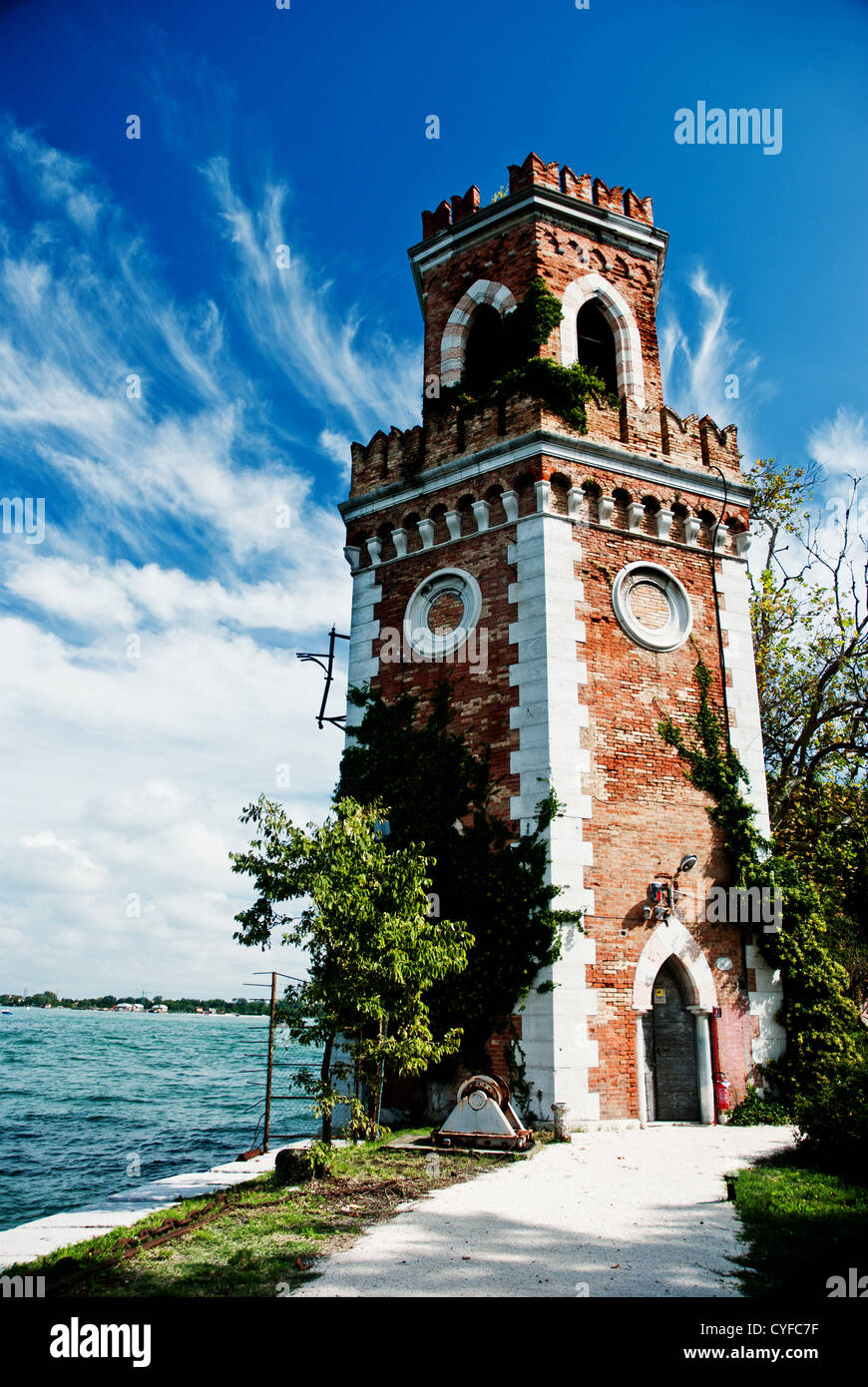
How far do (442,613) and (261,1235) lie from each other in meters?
10.4

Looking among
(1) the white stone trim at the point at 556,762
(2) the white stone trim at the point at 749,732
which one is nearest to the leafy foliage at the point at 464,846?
(1) the white stone trim at the point at 556,762

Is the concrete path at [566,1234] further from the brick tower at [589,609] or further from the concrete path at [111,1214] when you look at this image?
the concrete path at [111,1214]

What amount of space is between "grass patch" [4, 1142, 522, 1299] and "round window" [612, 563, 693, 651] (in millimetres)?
8465

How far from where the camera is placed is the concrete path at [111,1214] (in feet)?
25.7

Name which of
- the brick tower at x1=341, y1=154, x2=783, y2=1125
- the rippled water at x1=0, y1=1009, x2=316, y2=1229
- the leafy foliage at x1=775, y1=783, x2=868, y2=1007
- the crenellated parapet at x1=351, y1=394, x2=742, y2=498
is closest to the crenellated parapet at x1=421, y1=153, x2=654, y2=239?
the brick tower at x1=341, y1=154, x2=783, y2=1125

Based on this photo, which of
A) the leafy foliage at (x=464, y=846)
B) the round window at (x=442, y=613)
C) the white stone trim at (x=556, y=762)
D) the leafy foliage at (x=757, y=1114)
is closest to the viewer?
the white stone trim at (x=556, y=762)

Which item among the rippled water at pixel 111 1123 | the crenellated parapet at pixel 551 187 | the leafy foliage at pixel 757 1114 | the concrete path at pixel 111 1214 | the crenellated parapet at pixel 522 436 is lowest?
the rippled water at pixel 111 1123

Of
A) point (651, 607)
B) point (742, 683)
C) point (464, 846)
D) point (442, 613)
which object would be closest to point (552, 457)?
point (651, 607)

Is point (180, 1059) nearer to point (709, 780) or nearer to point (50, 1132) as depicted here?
point (50, 1132)

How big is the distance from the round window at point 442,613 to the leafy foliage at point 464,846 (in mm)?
856

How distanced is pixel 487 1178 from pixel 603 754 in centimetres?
655

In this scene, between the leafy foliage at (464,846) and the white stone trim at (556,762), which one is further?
the leafy foliage at (464,846)

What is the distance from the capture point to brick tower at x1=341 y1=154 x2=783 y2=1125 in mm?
13031
